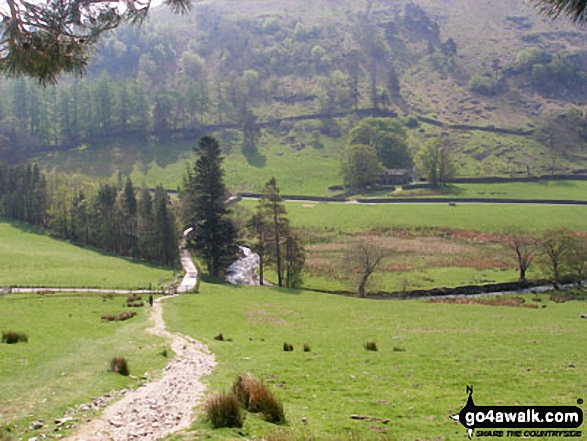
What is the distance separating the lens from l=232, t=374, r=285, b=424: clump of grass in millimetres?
10086

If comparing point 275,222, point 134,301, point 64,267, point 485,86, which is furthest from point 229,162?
point 485,86

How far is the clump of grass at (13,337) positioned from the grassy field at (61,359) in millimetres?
397

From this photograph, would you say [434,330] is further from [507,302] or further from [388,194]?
[388,194]

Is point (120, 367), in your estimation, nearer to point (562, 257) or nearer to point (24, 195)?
point (562, 257)

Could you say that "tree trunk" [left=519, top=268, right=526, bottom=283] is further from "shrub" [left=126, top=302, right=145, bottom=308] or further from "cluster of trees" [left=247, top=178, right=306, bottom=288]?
"shrub" [left=126, top=302, right=145, bottom=308]

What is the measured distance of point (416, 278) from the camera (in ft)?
177

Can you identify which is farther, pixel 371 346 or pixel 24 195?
pixel 24 195

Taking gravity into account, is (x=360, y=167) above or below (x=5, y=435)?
above

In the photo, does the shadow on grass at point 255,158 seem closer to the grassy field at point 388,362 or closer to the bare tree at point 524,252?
the bare tree at point 524,252

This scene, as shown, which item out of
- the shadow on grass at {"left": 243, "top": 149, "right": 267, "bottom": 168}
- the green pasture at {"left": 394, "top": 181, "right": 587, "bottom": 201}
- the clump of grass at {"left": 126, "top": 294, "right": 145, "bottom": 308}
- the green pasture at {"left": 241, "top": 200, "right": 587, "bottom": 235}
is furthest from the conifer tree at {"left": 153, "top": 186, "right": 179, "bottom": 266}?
the shadow on grass at {"left": 243, "top": 149, "right": 267, "bottom": 168}

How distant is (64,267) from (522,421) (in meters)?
49.9

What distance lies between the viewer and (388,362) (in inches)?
669

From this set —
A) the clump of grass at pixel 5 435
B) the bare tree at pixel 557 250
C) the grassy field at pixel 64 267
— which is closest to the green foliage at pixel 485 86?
the bare tree at pixel 557 250

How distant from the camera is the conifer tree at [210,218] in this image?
5722 centimetres
